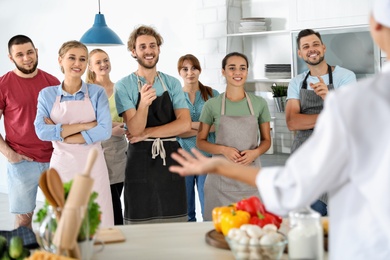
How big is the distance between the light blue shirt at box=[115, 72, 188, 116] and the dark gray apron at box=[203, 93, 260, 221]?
Answer: 1.06 ft

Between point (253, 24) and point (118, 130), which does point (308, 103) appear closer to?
point (118, 130)

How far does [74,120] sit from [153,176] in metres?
0.59

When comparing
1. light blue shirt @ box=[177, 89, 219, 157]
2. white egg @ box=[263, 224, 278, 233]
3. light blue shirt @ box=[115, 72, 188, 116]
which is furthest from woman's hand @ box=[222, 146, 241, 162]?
white egg @ box=[263, 224, 278, 233]

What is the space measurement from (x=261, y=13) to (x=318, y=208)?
2.51 metres

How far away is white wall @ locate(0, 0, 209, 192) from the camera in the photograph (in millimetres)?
6340

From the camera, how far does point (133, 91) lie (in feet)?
12.8

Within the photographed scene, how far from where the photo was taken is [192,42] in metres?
6.22

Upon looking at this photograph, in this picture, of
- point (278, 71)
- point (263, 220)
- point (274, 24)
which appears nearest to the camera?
point (263, 220)

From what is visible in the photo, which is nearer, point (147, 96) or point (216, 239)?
point (216, 239)

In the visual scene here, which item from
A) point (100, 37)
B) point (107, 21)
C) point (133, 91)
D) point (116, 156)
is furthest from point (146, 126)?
point (107, 21)

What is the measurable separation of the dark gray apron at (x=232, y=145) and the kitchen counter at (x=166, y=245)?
1554mm

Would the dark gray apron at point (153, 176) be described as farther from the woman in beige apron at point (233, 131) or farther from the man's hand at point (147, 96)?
the woman in beige apron at point (233, 131)

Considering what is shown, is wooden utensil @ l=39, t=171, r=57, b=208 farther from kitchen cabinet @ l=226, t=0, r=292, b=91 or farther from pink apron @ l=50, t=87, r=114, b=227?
kitchen cabinet @ l=226, t=0, r=292, b=91

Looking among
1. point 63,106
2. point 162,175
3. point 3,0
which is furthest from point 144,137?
point 3,0
